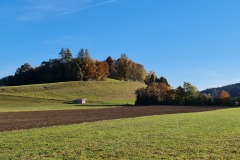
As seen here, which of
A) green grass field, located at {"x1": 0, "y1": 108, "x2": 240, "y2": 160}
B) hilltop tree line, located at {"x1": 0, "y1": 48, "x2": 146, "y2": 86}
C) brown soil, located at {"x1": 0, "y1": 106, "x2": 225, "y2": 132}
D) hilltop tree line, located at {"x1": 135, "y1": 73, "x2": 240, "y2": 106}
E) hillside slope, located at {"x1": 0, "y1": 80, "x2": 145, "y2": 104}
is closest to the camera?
green grass field, located at {"x1": 0, "y1": 108, "x2": 240, "y2": 160}

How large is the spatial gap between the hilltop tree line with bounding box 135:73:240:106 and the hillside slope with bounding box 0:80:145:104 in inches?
504

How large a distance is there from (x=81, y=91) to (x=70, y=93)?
19.6ft

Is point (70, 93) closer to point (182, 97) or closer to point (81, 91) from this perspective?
point (81, 91)

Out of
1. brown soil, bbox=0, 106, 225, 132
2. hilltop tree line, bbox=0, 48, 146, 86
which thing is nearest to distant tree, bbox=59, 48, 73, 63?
hilltop tree line, bbox=0, 48, 146, 86

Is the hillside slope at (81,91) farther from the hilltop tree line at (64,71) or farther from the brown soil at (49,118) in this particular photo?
the brown soil at (49,118)

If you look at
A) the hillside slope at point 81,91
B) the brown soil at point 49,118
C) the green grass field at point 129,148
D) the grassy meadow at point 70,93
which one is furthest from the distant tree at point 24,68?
the green grass field at point 129,148

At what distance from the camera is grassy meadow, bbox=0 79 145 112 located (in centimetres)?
10676

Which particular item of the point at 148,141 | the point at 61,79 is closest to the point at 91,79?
the point at 61,79

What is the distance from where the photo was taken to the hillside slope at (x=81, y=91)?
118 metres

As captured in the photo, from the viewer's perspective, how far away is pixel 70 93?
129875 millimetres

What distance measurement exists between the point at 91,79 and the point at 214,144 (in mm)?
147806

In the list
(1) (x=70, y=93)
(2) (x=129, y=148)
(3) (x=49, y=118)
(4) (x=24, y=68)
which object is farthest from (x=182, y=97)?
(4) (x=24, y=68)

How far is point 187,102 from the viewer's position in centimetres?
10294

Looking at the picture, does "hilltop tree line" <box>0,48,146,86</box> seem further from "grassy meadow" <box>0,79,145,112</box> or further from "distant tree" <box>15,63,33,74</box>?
"grassy meadow" <box>0,79,145,112</box>
